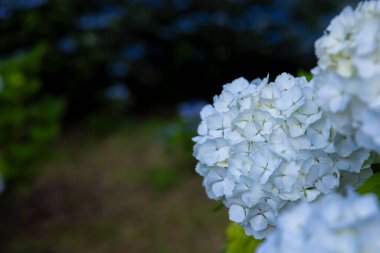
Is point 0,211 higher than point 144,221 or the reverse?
higher

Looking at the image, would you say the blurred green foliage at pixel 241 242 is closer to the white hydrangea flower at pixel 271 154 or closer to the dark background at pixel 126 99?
the white hydrangea flower at pixel 271 154

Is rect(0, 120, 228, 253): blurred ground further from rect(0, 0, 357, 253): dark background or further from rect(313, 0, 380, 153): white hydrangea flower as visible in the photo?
rect(313, 0, 380, 153): white hydrangea flower

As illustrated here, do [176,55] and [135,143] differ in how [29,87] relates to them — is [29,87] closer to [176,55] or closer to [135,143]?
[135,143]

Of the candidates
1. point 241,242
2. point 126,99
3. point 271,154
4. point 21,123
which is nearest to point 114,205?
point 21,123

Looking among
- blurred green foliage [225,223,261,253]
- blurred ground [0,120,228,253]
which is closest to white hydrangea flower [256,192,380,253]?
blurred green foliage [225,223,261,253]

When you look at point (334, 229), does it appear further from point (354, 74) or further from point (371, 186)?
point (371, 186)

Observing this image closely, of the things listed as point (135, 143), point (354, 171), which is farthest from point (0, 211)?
point (354, 171)
